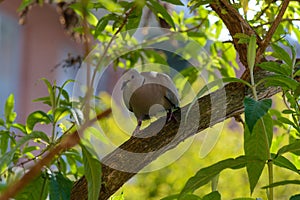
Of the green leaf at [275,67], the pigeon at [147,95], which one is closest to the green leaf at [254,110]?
the green leaf at [275,67]

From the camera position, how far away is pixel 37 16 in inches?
193

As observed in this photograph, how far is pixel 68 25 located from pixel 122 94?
0.56 m

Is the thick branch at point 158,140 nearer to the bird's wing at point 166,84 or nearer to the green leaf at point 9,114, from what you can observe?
the bird's wing at point 166,84

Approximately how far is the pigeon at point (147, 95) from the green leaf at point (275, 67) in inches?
11.9

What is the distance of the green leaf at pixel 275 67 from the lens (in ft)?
3.09

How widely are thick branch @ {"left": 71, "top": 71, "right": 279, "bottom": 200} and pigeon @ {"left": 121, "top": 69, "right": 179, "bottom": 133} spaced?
18 cm

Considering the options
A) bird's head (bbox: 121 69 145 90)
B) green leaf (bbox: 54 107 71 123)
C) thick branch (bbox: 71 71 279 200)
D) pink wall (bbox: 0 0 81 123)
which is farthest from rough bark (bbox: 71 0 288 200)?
pink wall (bbox: 0 0 81 123)

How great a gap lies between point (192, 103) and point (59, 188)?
288 millimetres

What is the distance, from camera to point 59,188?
976 mm

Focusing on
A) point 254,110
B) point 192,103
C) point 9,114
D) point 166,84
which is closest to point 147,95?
point 166,84

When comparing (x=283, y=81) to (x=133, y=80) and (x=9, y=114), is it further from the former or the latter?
(x=9, y=114)

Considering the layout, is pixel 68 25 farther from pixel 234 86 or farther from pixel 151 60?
pixel 234 86

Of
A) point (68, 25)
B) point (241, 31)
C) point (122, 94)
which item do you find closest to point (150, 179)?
point (68, 25)

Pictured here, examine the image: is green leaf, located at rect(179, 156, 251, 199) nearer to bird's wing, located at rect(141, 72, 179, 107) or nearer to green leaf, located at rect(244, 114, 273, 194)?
green leaf, located at rect(244, 114, 273, 194)
